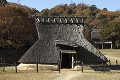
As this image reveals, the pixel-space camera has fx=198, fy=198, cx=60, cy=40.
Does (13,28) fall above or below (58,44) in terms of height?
above

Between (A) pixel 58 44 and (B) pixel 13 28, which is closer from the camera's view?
(A) pixel 58 44

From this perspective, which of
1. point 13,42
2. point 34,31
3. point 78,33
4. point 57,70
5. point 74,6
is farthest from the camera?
point 74,6

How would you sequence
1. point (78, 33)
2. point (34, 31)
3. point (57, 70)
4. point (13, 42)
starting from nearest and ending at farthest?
1. point (57, 70)
2. point (78, 33)
3. point (13, 42)
4. point (34, 31)

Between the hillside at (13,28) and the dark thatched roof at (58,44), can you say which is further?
the hillside at (13,28)

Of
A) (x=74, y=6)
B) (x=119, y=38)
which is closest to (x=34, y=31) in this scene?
(x=119, y=38)

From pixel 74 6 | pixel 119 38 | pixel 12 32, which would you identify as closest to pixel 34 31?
pixel 12 32

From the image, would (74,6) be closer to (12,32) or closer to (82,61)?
(12,32)

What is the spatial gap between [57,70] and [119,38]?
47.1m

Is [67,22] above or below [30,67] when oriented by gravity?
above

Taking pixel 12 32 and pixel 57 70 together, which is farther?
pixel 12 32

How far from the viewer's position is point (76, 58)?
73.5ft

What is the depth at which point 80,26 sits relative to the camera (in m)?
26.6

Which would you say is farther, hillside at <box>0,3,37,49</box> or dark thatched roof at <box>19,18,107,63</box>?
hillside at <box>0,3,37,49</box>

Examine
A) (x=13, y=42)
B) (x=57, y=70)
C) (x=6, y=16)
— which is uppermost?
(x=6, y=16)
